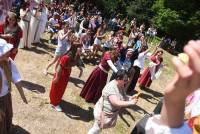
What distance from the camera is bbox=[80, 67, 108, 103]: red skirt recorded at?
9484 mm

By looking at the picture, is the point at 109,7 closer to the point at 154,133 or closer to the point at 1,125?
the point at 1,125

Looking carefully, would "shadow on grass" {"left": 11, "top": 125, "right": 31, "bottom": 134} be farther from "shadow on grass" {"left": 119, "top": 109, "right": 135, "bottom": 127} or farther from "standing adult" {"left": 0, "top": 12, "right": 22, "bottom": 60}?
"shadow on grass" {"left": 119, "top": 109, "right": 135, "bottom": 127}

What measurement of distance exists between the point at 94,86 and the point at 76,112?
3.63 feet

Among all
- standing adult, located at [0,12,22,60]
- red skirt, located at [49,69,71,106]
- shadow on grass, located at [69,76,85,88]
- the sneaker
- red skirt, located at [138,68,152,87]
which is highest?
standing adult, located at [0,12,22,60]

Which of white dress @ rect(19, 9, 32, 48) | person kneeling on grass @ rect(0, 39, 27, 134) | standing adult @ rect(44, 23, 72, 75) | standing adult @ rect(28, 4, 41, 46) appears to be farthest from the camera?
standing adult @ rect(28, 4, 41, 46)

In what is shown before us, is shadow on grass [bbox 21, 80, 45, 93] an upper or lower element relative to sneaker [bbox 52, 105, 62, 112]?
upper

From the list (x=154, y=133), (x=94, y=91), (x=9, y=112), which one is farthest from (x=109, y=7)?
(x=154, y=133)

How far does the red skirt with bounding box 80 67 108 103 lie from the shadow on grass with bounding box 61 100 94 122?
18.2 inches

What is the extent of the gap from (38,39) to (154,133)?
1322 cm

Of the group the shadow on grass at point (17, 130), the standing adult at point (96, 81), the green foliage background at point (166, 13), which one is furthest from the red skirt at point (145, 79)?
the green foliage background at point (166, 13)

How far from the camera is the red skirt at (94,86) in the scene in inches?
373

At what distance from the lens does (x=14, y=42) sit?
28.8 feet

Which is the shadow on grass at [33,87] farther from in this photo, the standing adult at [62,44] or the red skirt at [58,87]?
the standing adult at [62,44]

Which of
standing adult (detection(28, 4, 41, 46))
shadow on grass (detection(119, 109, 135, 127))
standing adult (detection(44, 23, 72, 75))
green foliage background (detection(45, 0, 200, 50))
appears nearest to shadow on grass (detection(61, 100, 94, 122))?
shadow on grass (detection(119, 109, 135, 127))
